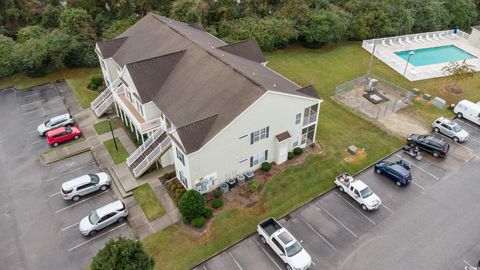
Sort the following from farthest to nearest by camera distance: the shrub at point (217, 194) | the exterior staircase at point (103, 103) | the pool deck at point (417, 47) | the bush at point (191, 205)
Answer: the pool deck at point (417, 47)
the exterior staircase at point (103, 103)
the shrub at point (217, 194)
the bush at point (191, 205)

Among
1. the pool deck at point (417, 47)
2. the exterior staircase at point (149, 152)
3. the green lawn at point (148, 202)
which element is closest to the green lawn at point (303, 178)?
the green lawn at point (148, 202)

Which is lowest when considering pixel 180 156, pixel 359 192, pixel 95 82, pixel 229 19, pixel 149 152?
pixel 359 192

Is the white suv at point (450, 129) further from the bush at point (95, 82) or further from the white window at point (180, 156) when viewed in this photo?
the bush at point (95, 82)

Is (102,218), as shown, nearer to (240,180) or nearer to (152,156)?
(152,156)

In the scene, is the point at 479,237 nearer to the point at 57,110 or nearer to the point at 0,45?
the point at 57,110

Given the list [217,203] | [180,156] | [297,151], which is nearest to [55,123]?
[180,156]

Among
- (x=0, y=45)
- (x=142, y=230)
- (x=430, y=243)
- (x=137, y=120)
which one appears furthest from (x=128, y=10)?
(x=430, y=243)

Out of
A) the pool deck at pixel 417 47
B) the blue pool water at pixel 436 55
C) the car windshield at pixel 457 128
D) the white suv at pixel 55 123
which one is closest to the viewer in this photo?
the car windshield at pixel 457 128

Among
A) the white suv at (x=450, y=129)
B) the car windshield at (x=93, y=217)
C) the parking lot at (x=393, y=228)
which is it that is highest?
the white suv at (x=450, y=129)
